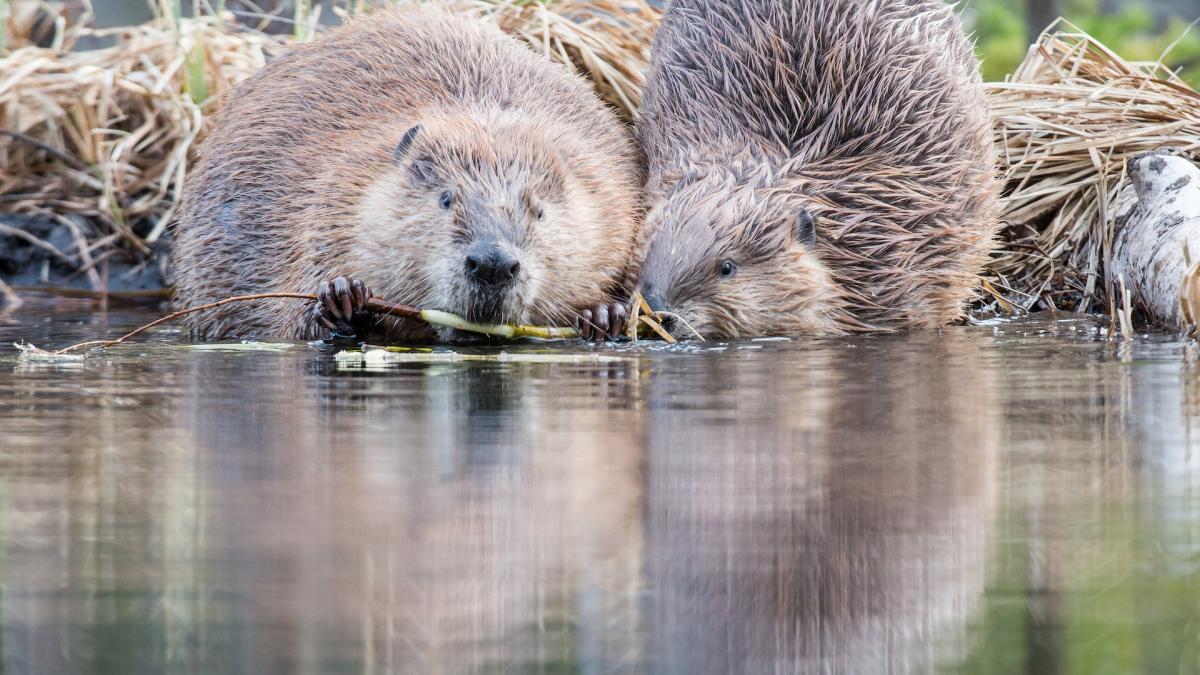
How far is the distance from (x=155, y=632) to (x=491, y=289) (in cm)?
290

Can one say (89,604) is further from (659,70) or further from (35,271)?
(35,271)

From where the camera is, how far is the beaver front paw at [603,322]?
15.6 feet

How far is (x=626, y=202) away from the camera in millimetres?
5227

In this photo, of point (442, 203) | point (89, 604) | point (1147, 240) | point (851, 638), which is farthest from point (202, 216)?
point (851, 638)

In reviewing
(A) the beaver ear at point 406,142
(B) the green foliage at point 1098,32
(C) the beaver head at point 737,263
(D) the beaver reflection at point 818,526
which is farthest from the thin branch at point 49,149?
(B) the green foliage at point 1098,32

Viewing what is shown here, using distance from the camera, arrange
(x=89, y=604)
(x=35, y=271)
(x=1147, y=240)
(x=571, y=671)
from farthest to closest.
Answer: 1. (x=35, y=271)
2. (x=1147, y=240)
3. (x=89, y=604)
4. (x=571, y=671)

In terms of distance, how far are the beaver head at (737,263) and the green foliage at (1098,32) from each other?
28.9 ft

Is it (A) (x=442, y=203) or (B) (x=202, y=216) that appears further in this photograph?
(B) (x=202, y=216)

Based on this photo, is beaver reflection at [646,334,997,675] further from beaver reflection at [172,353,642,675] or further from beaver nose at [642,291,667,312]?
beaver nose at [642,291,667,312]

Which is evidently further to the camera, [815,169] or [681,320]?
[815,169]

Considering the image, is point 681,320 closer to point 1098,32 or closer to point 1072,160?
point 1072,160

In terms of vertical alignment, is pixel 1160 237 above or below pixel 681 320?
above

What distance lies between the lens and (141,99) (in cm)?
736

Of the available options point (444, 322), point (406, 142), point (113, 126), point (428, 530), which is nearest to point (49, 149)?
point (113, 126)
